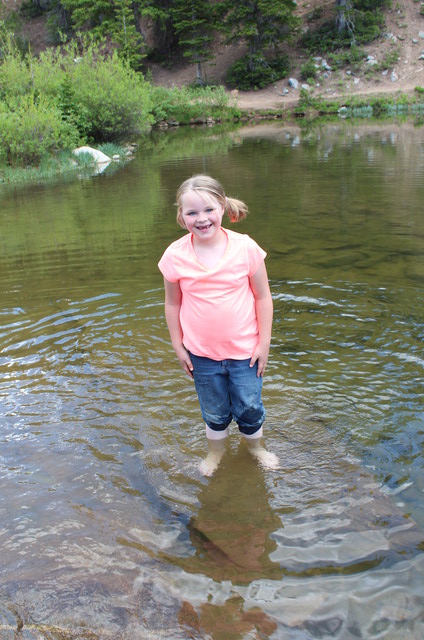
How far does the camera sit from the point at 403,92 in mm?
35125

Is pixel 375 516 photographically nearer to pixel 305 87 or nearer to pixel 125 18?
pixel 305 87

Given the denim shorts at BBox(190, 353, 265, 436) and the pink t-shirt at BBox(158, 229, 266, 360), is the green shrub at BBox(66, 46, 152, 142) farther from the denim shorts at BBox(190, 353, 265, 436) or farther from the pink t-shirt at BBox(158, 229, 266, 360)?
the denim shorts at BBox(190, 353, 265, 436)

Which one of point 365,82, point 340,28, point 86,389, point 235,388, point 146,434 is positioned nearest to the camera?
point 235,388

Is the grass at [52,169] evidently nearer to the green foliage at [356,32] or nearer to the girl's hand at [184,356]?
the girl's hand at [184,356]

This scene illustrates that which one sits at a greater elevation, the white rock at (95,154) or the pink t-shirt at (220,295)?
the pink t-shirt at (220,295)

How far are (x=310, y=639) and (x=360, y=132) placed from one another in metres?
24.5

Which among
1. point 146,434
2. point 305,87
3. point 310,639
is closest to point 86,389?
point 146,434

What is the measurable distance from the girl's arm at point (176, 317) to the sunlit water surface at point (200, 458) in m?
0.74

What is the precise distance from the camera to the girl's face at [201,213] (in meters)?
2.70

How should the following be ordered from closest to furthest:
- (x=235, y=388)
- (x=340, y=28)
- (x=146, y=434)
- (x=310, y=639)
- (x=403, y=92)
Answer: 1. (x=310, y=639)
2. (x=235, y=388)
3. (x=146, y=434)
4. (x=403, y=92)
5. (x=340, y=28)

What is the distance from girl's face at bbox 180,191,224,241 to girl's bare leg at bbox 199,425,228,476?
1.22 metres

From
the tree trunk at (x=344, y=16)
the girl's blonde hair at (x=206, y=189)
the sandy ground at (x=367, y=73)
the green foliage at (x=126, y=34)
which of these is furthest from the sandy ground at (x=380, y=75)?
the girl's blonde hair at (x=206, y=189)

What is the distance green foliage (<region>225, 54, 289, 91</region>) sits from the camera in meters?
40.1

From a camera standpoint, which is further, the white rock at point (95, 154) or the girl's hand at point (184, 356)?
the white rock at point (95, 154)
